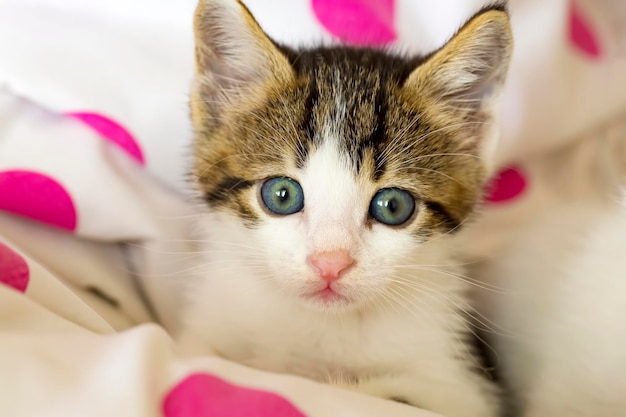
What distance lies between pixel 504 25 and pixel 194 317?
2.63 feet

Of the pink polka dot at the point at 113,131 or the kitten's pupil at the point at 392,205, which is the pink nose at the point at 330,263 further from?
the pink polka dot at the point at 113,131

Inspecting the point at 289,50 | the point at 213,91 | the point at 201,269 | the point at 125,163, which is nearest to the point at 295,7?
the point at 289,50

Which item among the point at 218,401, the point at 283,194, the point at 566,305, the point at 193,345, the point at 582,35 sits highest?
the point at 582,35

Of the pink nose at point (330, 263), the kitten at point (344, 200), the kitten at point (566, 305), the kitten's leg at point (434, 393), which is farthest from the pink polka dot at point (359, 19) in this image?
the kitten's leg at point (434, 393)

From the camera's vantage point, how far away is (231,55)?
125 cm

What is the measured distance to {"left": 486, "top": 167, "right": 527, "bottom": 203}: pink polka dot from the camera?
1668 millimetres

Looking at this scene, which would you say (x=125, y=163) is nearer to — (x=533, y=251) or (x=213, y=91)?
(x=213, y=91)

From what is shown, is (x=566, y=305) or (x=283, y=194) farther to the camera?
(x=566, y=305)

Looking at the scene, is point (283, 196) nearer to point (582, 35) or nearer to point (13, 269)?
point (13, 269)

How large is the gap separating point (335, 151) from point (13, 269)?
1.79 feet

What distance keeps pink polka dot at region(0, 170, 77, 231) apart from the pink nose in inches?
21.6

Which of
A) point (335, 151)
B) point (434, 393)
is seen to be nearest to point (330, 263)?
point (335, 151)

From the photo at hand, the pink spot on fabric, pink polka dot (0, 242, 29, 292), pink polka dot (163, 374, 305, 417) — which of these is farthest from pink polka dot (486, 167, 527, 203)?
pink polka dot (0, 242, 29, 292)

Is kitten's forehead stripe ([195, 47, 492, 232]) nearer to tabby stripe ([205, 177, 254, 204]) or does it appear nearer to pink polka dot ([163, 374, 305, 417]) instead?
tabby stripe ([205, 177, 254, 204])
